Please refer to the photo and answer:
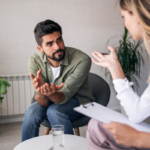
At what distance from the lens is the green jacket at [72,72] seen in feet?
5.82

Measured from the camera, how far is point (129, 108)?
93 cm

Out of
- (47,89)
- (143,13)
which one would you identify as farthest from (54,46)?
(143,13)

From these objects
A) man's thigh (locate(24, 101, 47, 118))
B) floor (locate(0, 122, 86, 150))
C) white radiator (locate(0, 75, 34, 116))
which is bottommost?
floor (locate(0, 122, 86, 150))

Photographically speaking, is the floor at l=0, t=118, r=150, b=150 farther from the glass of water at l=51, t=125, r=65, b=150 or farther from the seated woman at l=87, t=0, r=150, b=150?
the seated woman at l=87, t=0, r=150, b=150

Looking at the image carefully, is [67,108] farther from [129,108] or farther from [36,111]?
[129,108]

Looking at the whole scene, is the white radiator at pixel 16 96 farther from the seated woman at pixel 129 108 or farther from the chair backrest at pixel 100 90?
the seated woman at pixel 129 108

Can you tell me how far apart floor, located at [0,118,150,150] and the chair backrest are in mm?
748

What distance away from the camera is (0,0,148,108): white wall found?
292cm

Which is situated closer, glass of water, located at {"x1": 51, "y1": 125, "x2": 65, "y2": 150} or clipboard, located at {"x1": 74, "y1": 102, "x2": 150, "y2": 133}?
clipboard, located at {"x1": 74, "y1": 102, "x2": 150, "y2": 133}

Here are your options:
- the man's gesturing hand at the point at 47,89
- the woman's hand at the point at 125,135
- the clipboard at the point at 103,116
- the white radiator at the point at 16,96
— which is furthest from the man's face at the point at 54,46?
the white radiator at the point at 16,96

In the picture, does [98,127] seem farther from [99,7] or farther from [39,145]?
[99,7]

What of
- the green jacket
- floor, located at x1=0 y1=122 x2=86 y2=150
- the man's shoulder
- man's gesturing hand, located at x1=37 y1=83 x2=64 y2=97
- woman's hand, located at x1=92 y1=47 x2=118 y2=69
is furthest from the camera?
floor, located at x1=0 y1=122 x2=86 y2=150

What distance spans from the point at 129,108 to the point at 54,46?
1071mm

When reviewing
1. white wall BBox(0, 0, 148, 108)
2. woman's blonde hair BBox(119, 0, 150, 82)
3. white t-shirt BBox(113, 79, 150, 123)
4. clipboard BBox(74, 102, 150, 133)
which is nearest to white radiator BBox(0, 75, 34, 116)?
white wall BBox(0, 0, 148, 108)
